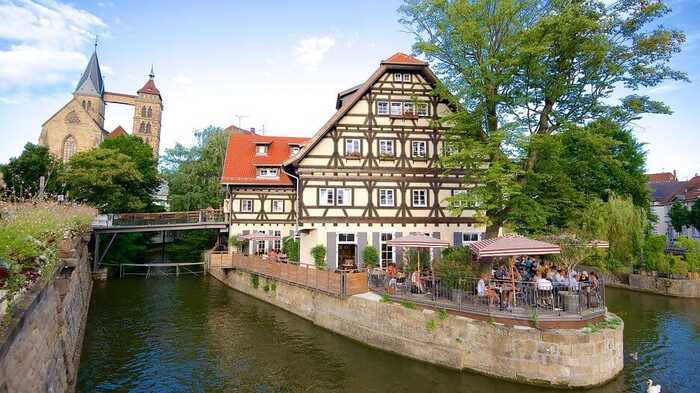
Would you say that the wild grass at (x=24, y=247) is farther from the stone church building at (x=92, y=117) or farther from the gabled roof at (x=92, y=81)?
the gabled roof at (x=92, y=81)

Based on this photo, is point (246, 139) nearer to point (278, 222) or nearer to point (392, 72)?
point (278, 222)

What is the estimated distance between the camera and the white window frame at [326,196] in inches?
883

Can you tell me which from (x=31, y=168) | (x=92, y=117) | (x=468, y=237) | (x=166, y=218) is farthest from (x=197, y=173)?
(x=92, y=117)

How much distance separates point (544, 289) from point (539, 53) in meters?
9.06

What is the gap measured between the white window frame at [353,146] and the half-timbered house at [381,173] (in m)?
0.05

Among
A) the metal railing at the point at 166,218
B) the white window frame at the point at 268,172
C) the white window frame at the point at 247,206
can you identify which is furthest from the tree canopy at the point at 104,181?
the white window frame at the point at 268,172

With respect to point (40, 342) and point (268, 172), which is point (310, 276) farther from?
point (268, 172)

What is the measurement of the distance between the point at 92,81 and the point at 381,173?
3508 inches

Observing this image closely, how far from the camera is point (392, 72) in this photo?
2305 cm

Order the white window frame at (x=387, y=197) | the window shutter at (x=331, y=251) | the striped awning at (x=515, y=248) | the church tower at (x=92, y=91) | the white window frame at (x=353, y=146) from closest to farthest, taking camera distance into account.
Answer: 1. the striped awning at (x=515, y=248)
2. the window shutter at (x=331, y=251)
3. the white window frame at (x=353, y=146)
4. the white window frame at (x=387, y=197)
5. the church tower at (x=92, y=91)

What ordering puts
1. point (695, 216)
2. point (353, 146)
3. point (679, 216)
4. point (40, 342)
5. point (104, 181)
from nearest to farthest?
point (40, 342), point (353, 146), point (104, 181), point (695, 216), point (679, 216)

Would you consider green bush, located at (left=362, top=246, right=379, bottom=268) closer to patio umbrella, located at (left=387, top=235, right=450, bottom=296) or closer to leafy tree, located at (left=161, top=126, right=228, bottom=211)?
patio umbrella, located at (left=387, top=235, right=450, bottom=296)

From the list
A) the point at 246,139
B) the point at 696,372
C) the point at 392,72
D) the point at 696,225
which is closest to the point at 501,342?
the point at 696,372

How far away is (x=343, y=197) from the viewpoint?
2258 centimetres
